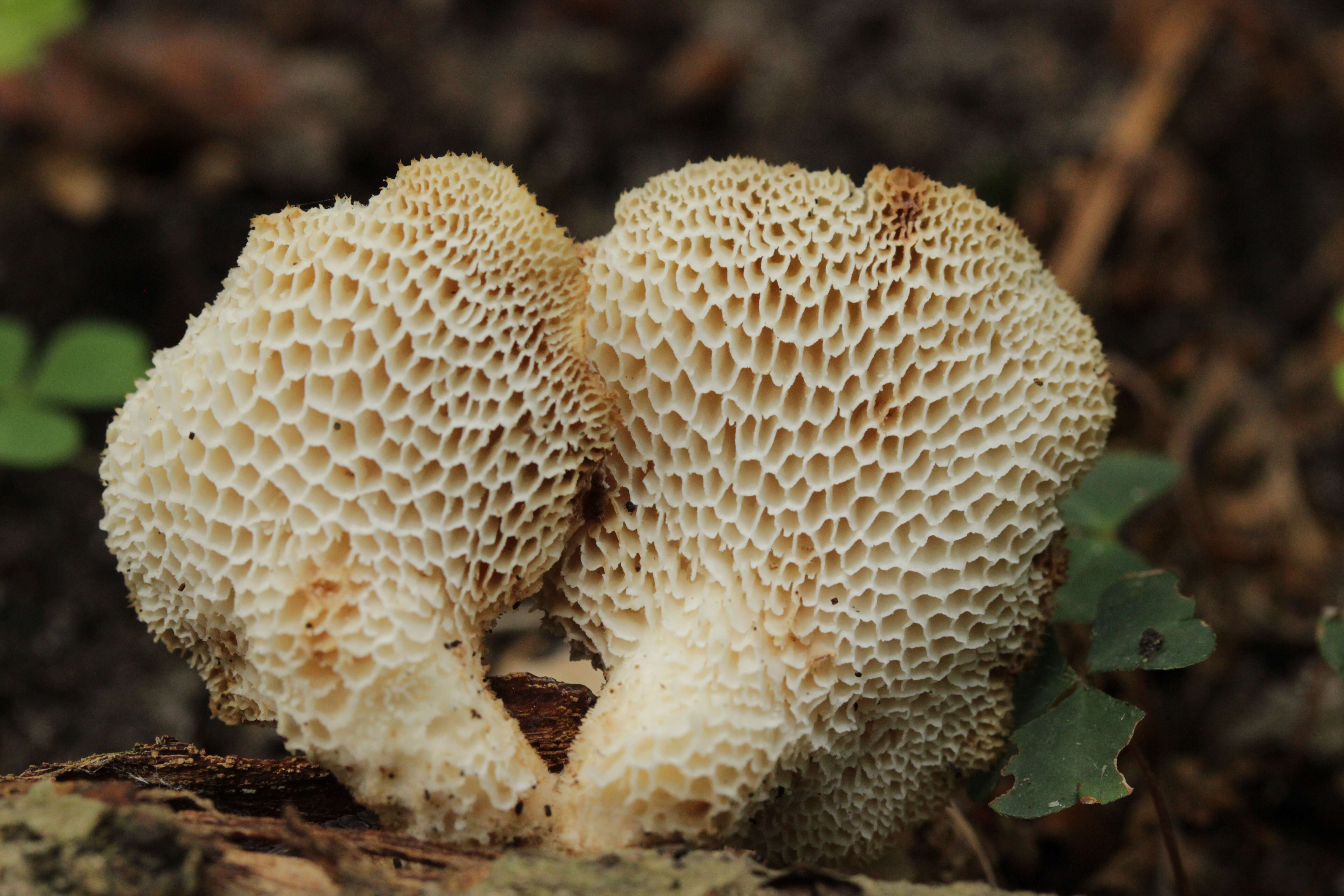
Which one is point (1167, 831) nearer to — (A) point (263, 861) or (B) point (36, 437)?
(A) point (263, 861)

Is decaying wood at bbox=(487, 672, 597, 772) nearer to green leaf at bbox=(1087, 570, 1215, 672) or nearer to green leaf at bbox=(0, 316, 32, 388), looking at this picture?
green leaf at bbox=(1087, 570, 1215, 672)

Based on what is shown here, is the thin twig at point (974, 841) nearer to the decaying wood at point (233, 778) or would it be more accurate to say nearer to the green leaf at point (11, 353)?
the decaying wood at point (233, 778)

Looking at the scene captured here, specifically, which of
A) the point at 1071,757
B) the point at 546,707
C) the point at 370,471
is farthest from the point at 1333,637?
the point at 370,471

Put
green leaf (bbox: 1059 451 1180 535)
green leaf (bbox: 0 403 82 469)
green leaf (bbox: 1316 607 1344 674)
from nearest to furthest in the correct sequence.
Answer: green leaf (bbox: 1316 607 1344 674) → green leaf (bbox: 1059 451 1180 535) → green leaf (bbox: 0 403 82 469)

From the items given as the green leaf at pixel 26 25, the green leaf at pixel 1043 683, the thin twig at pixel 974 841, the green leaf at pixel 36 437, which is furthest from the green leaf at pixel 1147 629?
the green leaf at pixel 26 25

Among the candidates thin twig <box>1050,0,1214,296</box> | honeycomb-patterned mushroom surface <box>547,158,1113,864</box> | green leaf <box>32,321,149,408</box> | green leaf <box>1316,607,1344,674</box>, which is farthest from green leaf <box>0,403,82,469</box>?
thin twig <box>1050,0,1214,296</box>

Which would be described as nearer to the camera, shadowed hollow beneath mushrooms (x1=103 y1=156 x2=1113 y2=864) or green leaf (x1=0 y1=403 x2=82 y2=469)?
shadowed hollow beneath mushrooms (x1=103 y1=156 x2=1113 y2=864)
